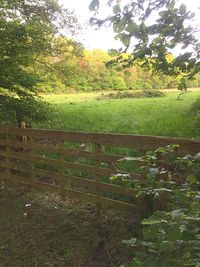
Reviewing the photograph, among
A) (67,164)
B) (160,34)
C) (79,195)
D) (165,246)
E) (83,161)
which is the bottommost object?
(79,195)

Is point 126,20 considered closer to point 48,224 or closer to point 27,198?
point 48,224

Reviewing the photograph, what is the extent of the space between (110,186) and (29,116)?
3.63 meters

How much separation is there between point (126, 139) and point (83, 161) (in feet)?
10.2

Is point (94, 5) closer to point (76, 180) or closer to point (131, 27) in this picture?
point (131, 27)

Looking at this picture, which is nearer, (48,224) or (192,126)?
(48,224)

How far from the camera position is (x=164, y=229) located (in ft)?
6.35

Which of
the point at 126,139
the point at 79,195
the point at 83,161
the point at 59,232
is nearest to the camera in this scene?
the point at 126,139

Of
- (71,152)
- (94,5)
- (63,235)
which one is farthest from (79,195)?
(94,5)

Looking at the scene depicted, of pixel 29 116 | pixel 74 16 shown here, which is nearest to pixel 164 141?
pixel 29 116

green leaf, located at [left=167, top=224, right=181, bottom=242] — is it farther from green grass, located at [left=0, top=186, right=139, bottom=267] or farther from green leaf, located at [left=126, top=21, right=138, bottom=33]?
green grass, located at [left=0, top=186, right=139, bottom=267]

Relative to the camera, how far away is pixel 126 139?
5.64 m

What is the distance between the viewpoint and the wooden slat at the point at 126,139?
15.7 ft

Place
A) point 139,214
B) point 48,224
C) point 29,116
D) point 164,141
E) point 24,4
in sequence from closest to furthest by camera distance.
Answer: point 164,141 → point 139,214 → point 48,224 → point 29,116 → point 24,4

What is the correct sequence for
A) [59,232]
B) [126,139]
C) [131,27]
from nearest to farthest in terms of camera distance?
[131,27]
[126,139]
[59,232]
